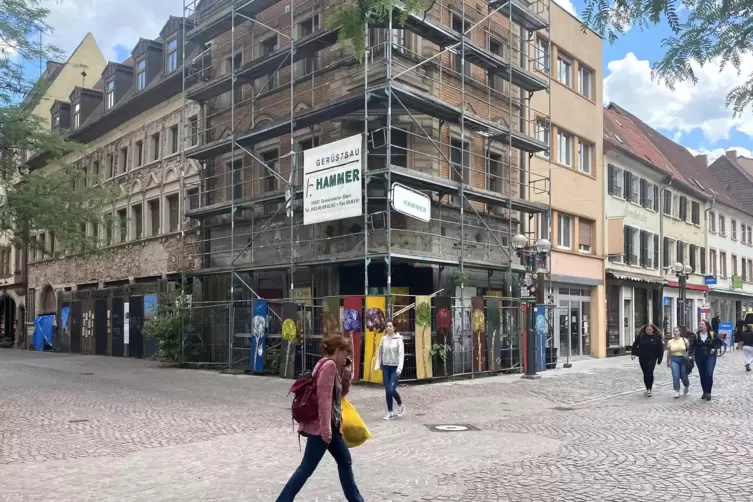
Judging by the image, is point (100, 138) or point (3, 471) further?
point (100, 138)

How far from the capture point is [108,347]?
30.7 m

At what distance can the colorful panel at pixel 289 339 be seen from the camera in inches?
726

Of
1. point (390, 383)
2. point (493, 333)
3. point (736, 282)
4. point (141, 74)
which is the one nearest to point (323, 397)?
point (390, 383)

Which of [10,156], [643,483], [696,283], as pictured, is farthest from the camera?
[696,283]

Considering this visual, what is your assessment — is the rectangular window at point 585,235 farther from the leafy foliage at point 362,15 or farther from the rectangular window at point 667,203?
the leafy foliage at point 362,15

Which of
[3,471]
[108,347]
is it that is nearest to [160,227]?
[108,347]

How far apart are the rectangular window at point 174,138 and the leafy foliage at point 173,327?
8.12 metres

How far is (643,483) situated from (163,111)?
2652 centimetres

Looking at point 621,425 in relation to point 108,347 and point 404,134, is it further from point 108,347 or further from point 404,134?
point 108,347

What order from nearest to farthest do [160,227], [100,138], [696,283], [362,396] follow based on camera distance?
[362,396] → [160,227] → [100,138] → [696,283]

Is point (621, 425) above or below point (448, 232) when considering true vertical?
below

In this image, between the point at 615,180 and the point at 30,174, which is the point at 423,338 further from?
the point at 615,180

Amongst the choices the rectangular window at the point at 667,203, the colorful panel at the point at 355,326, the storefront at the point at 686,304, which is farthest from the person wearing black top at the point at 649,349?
the rectangular window at the point at 667,203

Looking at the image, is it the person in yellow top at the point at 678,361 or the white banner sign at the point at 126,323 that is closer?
the person in yellow top at the point at 678,361
